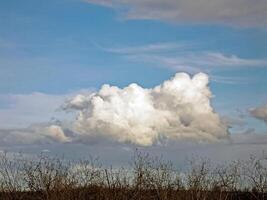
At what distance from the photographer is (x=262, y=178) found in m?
22.2

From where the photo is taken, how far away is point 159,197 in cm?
2222

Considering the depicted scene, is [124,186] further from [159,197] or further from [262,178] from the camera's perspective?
[262,178]

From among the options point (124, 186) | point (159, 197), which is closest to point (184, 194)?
point (159, 197)

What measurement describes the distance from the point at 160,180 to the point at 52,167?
14.0 ft

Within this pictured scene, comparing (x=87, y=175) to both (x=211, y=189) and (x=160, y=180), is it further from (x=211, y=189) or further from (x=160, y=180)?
(x=211, y=189)

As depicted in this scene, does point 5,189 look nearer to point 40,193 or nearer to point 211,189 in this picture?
point 40,193

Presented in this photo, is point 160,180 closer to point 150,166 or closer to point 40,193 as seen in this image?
point 150,166

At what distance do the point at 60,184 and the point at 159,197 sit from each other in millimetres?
3816

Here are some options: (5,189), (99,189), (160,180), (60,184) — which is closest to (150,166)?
(160,180)

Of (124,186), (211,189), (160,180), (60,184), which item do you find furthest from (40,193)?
(211,189)

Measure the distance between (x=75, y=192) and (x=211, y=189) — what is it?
5187 mm

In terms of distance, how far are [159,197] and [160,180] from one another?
2.19 ft

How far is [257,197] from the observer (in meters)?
22.3

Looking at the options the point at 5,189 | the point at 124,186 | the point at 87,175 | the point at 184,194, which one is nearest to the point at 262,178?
the point at 184,194
